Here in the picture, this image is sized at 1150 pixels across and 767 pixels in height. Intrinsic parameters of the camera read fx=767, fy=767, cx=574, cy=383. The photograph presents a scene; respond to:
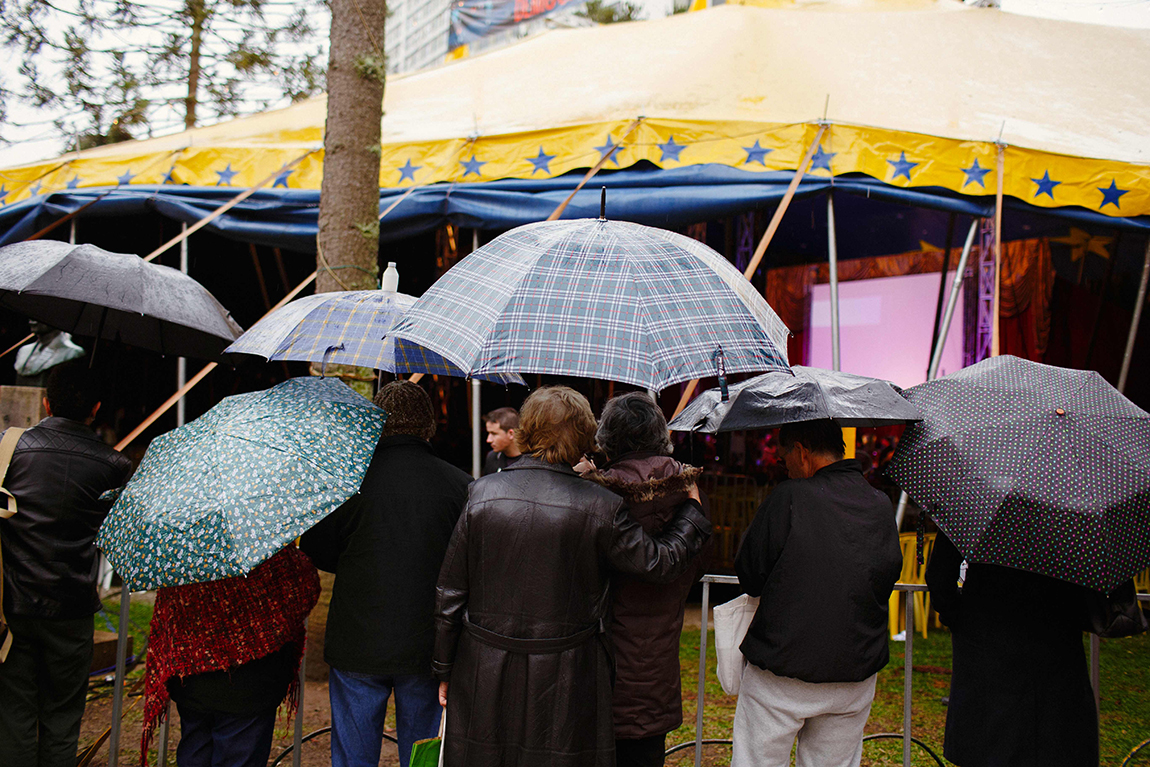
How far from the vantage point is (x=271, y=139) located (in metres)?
7.20

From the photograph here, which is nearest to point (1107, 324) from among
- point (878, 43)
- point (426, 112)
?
point (878, 43)

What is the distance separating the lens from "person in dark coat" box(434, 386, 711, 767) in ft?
7.34

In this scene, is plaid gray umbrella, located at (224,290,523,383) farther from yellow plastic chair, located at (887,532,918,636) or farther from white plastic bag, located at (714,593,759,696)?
yellow plastic chair, located at (887,532,918,636)

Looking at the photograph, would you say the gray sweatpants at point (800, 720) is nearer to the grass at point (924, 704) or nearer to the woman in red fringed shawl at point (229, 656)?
the grass at point (924, 704)

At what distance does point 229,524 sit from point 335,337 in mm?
846

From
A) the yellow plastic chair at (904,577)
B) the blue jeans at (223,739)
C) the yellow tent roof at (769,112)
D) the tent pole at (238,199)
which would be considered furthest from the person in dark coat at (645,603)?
the tent pole at (238,199)

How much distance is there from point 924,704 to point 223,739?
4.00 meters

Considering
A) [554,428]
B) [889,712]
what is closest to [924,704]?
[889,712]

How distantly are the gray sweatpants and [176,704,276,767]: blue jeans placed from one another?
5.29 feet

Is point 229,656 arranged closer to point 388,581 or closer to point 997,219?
point 388,581

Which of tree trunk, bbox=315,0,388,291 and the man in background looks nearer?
tree trunk, bbox=315,0,388,291

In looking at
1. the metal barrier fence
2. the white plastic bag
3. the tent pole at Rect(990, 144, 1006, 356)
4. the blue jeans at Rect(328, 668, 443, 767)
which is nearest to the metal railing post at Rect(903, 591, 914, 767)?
the metal barrier fence

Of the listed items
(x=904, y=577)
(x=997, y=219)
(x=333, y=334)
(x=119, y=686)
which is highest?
(x=997, y=219)

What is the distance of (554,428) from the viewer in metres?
2.31
